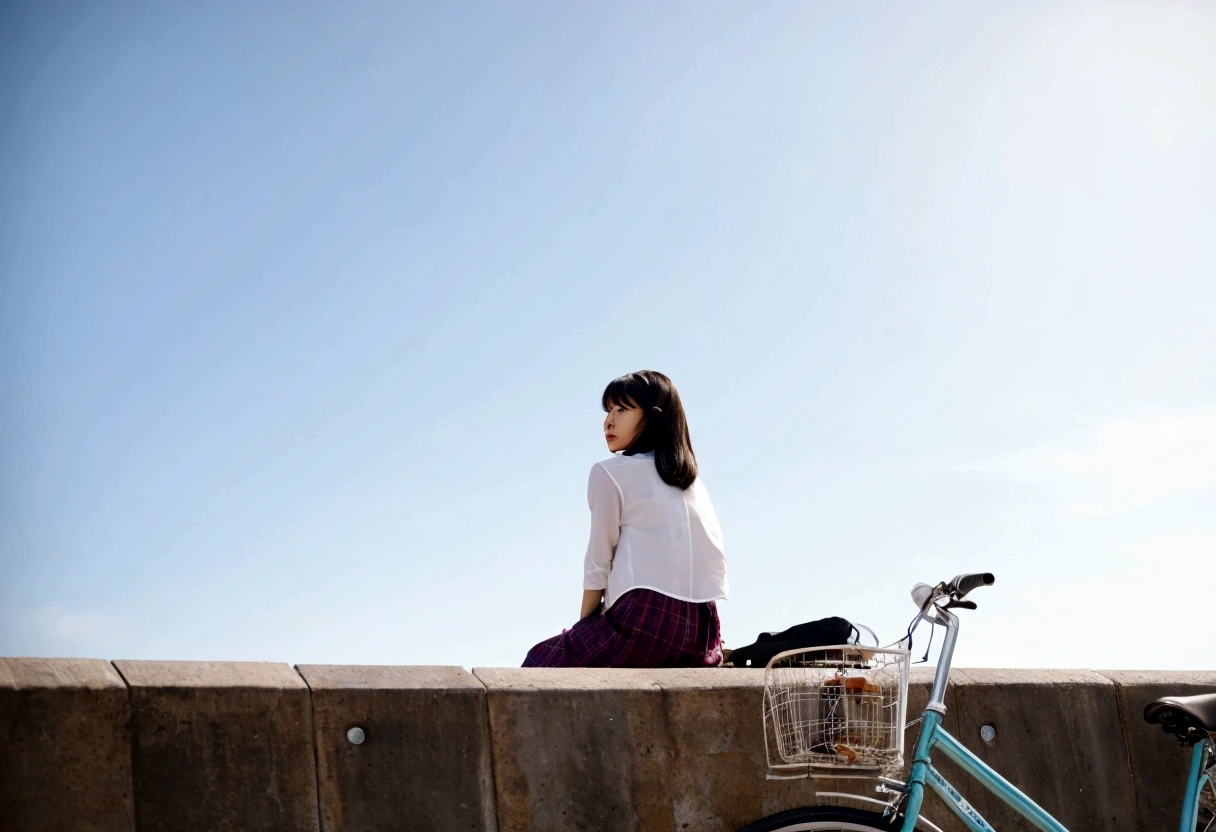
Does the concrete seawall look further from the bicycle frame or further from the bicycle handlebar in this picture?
the bicycle handlebar

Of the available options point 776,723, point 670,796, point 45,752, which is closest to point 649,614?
point 670,796

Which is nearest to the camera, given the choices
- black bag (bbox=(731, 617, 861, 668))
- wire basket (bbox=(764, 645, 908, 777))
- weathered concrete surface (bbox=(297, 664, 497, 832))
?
wire basket (bbox=(764, 645, 908, 777))

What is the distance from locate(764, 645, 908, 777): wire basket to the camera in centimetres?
→ 340

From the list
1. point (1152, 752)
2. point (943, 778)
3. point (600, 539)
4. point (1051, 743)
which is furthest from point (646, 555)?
point (1152, 752)

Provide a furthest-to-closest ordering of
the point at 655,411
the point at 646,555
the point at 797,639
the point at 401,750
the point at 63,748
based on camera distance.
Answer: the point at 655,411 → the point at 646,555 → the point at 797,639 → the point at 401,750 → the point at 63,748

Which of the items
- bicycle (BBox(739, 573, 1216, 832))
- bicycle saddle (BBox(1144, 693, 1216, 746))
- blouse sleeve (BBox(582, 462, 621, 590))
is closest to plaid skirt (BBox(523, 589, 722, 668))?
blouse sleeve (BBox(582, 462, 621, 590))

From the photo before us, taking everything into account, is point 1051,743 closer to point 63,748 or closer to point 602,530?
point 602,530

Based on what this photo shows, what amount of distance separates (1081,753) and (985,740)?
532 millimetres

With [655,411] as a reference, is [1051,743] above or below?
below

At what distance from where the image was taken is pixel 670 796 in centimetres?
425

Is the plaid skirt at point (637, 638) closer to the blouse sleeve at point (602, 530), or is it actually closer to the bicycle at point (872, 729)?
the blouse sleeve at point (602, 530)

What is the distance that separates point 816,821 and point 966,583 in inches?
33.9

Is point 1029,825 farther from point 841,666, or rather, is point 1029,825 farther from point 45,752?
point 45,752

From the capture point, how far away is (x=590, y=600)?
4.85 meters
